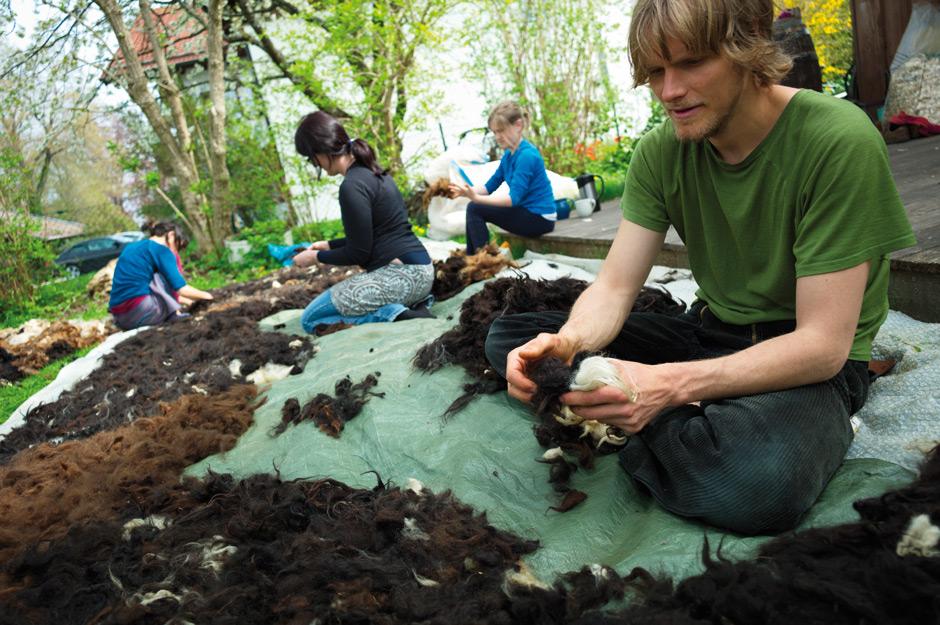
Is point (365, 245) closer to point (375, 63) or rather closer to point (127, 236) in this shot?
point (375, 63)

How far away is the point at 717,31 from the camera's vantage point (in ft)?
5.37

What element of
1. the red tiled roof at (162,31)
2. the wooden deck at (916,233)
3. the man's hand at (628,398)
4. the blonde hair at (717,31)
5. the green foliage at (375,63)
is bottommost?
the wooden deck at (916,233)

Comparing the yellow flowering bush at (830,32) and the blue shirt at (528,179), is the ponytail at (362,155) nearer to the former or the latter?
the blue shirt at (528,179)

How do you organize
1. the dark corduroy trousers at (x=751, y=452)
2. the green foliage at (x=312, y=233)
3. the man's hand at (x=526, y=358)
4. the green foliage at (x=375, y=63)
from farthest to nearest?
the green foliage at (x=312, y=233) → the green foliage at (x=375, y=63) → the man's hand at (x=526, y=358) → the dark corduroy trousers at (x=751, y=452)

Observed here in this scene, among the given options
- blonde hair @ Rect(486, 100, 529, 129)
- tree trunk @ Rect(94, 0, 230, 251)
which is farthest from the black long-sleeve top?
tree trunk @ Rect(94, 0, 230, 251)

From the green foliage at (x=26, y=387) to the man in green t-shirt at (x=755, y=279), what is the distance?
4.39 meters

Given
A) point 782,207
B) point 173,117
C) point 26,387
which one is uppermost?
point 173,117

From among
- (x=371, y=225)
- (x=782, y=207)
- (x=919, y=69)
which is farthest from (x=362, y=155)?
(x=919, y=69)

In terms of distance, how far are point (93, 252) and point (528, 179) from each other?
17885 millimetres

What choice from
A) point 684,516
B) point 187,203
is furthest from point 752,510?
point 187,203

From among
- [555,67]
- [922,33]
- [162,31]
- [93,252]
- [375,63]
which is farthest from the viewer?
[93,252]

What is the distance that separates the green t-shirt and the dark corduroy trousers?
157mm

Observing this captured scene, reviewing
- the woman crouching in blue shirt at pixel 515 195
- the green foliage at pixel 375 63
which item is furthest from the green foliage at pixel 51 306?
the woman crouching in blue shirt at pixel 515 195

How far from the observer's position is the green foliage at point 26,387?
4715mm
